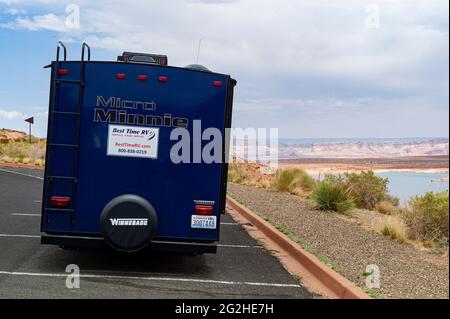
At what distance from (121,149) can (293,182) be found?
13.6 metres

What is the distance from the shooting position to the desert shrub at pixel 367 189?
20.1 meters

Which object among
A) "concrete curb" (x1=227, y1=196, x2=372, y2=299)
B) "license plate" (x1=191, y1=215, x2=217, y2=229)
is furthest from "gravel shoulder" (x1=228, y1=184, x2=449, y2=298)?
"license plate" (x1=191, y1=215, x2=217, y2=229)

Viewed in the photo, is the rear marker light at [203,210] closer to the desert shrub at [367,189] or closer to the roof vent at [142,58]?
the roof vent at [142,58]

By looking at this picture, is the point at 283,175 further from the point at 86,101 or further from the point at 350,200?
the point at 86,101

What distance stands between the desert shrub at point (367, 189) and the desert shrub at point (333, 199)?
411 centimetres

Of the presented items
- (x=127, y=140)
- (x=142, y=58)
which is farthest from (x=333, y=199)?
(x=127, y=140)

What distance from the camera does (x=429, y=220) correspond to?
12914mm

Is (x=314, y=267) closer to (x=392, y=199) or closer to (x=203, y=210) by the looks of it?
(x=203, y=210)

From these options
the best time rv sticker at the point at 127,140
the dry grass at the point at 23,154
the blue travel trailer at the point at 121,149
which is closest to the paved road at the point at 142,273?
the blue travel trailer at the point at 121,149

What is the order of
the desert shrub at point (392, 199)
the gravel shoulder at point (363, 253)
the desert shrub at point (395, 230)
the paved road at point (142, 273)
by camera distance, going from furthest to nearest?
the desert shrub at point (392, 199) → the desert shrub at point (395, 230) → the gravel shoulder at point (363, 253) → the paved road at point (142, 273)

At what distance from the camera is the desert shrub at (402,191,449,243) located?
1266 cm

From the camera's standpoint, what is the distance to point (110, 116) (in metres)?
8.16

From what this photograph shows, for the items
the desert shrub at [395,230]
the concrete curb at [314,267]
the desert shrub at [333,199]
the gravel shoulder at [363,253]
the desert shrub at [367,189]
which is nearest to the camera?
the concrete curb at [314,267]
